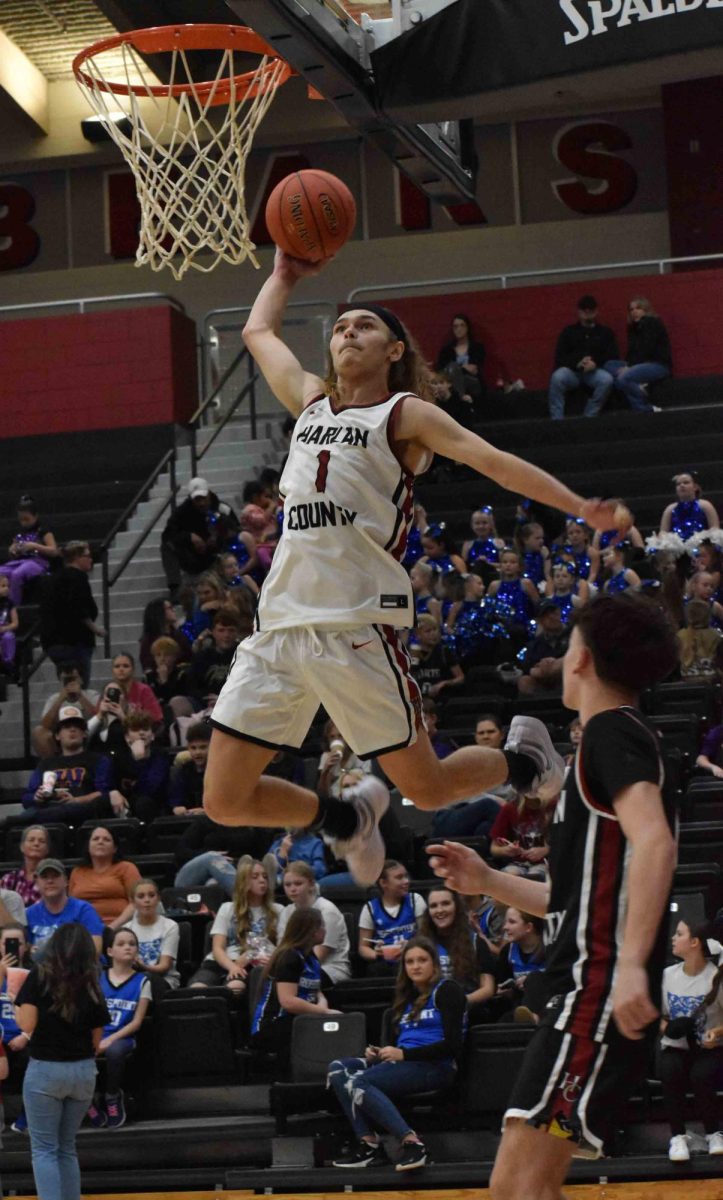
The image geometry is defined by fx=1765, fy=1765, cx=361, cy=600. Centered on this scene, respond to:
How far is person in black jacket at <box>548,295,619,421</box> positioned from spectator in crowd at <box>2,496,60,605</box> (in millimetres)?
5402

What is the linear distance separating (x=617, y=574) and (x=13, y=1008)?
537cm

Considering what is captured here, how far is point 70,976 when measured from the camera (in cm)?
845

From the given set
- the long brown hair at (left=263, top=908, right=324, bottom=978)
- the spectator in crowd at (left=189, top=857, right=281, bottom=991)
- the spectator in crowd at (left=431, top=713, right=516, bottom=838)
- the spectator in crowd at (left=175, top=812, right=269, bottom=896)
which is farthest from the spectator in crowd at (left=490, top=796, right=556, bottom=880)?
the spectator in crowd at (left=175, top=812, right=269, bottom=896)

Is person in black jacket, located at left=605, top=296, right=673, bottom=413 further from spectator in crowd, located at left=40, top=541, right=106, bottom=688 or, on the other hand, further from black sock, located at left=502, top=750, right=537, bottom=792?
black sock, located at left=502, top=750, right=537, bottom=792

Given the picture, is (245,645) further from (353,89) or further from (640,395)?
(640,395)

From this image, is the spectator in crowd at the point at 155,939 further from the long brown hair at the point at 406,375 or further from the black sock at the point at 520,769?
the long brown hair at the point at 406,375

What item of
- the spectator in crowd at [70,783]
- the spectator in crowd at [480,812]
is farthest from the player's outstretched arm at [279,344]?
the spectator in crowd at [70,783]

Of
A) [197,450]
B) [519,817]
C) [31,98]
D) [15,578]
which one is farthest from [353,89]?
[31,98]

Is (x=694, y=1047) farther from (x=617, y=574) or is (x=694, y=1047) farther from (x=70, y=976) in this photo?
(x=617, y=574)

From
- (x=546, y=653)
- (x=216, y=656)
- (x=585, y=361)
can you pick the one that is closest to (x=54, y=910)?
(x=216, y=656)

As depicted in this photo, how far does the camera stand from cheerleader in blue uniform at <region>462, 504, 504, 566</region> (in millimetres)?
14586

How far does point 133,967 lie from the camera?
1038 centimetres

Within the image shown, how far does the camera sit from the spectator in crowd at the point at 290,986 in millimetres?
9836

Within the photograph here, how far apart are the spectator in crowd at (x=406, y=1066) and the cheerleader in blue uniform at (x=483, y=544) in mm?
5592
